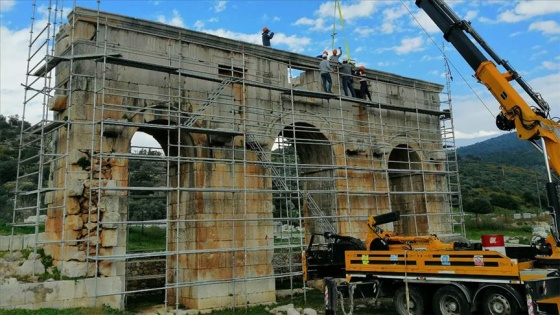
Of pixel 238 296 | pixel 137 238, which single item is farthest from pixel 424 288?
pixel 137 238

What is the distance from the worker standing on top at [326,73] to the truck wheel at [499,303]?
7881mm

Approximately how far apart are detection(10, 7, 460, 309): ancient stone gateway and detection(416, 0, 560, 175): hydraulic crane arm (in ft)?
12.5

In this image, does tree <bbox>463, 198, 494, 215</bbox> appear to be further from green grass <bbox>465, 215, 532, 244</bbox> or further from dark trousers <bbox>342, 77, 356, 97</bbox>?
dark trousers <bbox>342, 77, 356, 97</bbox>

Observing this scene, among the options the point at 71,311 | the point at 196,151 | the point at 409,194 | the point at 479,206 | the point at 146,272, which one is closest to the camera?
the point at 71,311

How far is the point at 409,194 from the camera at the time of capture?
17516mm

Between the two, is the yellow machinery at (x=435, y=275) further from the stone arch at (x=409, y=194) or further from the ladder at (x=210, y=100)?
the stone arch at (x=409, y=194)

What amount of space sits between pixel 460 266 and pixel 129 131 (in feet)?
26.1

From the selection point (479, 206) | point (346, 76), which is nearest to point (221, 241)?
point (346, 76)

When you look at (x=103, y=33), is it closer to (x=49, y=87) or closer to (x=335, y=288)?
(x=49, y=87)

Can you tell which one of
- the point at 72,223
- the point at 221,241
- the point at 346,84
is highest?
the point at 346,84

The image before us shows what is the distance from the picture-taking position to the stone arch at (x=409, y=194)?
674 inches

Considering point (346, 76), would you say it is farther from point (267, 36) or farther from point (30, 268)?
point (30, 268)

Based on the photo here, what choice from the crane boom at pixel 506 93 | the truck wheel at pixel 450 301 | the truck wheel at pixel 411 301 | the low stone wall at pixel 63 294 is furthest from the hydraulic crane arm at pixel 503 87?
the low stone wall at pixel 63 294

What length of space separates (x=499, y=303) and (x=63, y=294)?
857cm
